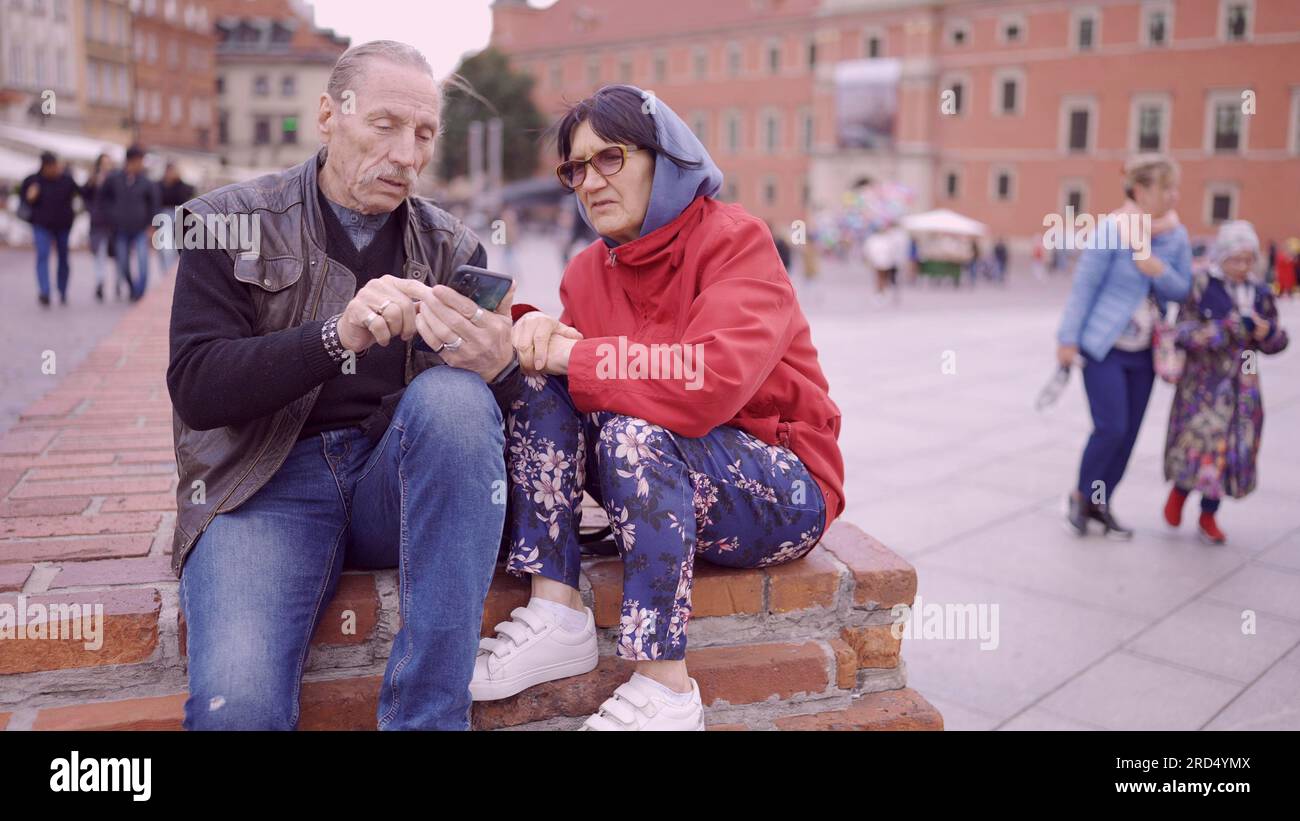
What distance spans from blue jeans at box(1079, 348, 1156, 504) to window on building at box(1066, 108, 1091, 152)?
146 ft

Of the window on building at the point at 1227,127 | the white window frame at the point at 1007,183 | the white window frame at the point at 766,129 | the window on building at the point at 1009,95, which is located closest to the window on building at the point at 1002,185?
the white window frame at the point at 1007,183

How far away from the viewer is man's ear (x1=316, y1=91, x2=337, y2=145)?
2.44 meters

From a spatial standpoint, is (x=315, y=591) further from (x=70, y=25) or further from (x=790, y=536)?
(x=70, y=25)

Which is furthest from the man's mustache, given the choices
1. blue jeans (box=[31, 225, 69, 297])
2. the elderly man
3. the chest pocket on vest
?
blue jeans (box=[31, 225, 69, 297])

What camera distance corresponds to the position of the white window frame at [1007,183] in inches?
1875

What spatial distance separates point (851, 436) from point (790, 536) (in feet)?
16.7

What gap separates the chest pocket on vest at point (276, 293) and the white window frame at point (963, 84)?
50.4m

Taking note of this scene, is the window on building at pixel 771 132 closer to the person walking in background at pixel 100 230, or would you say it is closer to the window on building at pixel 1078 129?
the window on building at pixel 1078 129

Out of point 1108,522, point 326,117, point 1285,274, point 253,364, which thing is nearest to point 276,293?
point 253,364

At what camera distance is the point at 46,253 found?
12094 millimetres

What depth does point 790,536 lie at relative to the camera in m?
2.54

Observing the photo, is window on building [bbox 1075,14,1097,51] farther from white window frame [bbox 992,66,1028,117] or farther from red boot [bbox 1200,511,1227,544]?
red boot [bbox 1200,511,1227,544]
